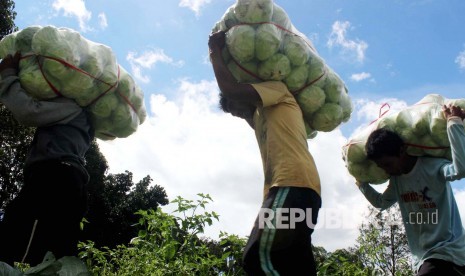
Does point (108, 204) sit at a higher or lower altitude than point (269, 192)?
higher

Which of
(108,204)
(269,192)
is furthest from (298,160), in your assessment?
(108,204)

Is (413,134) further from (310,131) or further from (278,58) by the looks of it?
(278,58)

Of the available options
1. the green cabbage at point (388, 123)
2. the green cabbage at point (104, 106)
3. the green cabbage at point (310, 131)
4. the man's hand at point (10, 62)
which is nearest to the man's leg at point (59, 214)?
the green cabbage at point (104, 106)

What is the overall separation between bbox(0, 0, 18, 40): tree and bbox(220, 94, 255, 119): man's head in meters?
12.2

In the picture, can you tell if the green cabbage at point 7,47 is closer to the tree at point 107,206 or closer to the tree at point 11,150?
the tree at point 11,150

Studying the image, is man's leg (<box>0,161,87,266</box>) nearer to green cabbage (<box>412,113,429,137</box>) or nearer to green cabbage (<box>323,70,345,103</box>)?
green cabbage (<box>323,70,345,103</box>)

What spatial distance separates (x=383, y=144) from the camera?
307cm

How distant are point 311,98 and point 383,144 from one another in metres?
0.67

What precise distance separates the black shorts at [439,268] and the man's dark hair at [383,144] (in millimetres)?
736

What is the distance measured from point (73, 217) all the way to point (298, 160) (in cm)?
138

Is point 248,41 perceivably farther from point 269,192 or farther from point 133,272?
point 133,272

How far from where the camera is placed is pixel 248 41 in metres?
2.66

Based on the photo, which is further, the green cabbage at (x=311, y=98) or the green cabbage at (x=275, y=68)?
the green cabbage at (x=311, y=98)

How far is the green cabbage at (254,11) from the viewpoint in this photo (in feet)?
8.95
